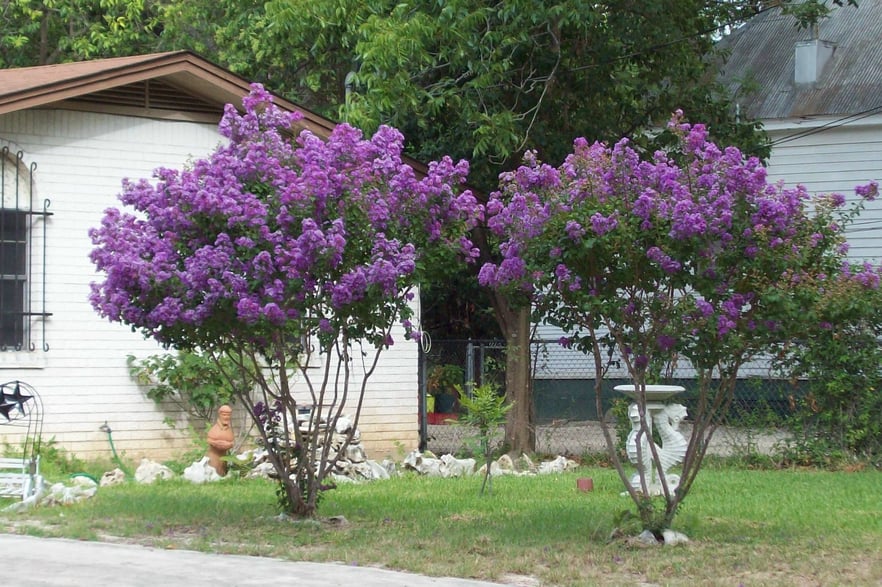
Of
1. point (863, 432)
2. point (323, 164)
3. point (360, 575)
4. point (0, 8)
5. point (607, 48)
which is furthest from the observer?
point (0, 8)

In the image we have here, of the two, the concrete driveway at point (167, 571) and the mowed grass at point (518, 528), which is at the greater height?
the concrete driveway at point (167, 571)

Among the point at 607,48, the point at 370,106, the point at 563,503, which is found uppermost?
the point at 607,48

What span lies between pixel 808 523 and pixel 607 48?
881cm

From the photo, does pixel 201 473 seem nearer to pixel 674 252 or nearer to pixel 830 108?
pixel 674 252

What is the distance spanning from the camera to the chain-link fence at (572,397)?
16.0 m

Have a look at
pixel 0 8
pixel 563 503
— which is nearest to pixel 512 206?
pixel 563 503

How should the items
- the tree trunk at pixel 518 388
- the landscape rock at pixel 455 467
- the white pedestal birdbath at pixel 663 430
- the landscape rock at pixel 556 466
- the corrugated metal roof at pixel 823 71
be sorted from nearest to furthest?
the white pedestal birdbath at pixel 663 430, the landscape rock at pixel 455 467, the landscape rock at pixel 556 466, the tree trunk at pixel 518 388, the corrugated metal roof at pixel 823 71

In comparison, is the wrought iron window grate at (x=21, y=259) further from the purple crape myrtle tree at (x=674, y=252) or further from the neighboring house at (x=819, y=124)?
the neighboring house at (x=819, y=124)

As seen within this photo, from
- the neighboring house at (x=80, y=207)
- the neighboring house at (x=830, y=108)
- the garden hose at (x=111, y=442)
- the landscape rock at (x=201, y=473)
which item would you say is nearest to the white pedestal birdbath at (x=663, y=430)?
the landscape rock at (x=201, y=473)

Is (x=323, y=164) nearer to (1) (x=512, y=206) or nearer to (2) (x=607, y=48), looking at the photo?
(1) (x=512, y=206)

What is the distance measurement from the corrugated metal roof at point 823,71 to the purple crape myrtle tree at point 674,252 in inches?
600

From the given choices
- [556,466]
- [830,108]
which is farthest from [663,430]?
[830,108]

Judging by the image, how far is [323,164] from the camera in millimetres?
9688

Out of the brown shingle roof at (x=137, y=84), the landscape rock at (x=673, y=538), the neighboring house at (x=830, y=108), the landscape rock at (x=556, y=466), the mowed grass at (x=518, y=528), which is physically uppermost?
the neighboring house at (x=830, y=108)
